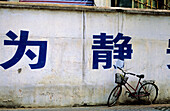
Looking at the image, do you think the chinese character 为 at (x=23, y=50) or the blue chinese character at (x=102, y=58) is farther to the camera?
the blue chinese character at (x=102, y=58)

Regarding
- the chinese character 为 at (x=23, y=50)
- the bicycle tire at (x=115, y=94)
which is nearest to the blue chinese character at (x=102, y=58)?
the bicycle tire at (x=115, y=94)

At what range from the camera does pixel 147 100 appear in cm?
797

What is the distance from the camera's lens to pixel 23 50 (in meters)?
7.32

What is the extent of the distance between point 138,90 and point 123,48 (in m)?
1.64

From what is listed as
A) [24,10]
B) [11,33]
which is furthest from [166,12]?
[11,33]

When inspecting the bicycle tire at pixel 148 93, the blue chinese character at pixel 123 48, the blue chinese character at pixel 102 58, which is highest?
the blue chinese character at pixel 123 48

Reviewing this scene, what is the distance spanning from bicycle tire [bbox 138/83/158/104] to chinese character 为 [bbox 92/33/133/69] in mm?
1269

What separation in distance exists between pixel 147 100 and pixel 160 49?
1979 mm

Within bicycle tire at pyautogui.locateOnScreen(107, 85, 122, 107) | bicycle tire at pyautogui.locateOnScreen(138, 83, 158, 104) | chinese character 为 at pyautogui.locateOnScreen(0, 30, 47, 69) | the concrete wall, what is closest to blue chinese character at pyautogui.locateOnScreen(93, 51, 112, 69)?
the concrete wall

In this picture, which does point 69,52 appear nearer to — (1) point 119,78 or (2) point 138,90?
(1) point 119,78

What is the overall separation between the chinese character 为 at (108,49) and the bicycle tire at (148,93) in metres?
1.27

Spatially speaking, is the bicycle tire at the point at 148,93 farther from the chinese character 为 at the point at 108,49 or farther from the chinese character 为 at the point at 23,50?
the chinese character 为 at the point at 23,50

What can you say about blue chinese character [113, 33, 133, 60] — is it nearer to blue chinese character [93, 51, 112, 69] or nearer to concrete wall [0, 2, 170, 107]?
concrete wall [0, 2, 170, 107]

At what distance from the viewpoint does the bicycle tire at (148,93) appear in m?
7.82
